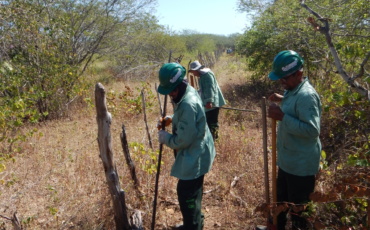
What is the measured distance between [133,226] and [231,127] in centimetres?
364

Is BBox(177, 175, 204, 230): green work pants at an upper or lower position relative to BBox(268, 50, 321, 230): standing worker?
lower

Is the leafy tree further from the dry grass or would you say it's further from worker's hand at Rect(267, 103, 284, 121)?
worker's hand at Rect(267, 103, 284, 121)

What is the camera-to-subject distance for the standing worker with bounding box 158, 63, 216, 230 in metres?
2.30

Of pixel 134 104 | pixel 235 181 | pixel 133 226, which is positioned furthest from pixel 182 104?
pixel 134 104

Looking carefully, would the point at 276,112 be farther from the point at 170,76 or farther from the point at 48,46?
the point at 48,46

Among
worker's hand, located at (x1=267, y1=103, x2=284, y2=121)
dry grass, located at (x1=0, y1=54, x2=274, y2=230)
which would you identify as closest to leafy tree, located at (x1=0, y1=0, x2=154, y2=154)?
dry grass, located at (x1=0, y1=54, x2=274, y2=230)

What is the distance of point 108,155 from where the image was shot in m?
2.67

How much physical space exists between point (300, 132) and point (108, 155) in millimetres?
1542

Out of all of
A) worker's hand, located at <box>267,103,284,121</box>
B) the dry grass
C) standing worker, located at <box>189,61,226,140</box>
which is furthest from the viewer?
standing worker, located at <box>189,61,226,140</box>

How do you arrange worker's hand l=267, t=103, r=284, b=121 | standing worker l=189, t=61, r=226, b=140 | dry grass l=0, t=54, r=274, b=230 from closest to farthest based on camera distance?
worker's hand l=267, t=103, r=284, b=121, dry grass l=0, t=54, r=274, b=230, standing worker l=189, t=61, r=226, b=140

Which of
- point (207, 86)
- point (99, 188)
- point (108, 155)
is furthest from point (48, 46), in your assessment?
point (108, 155)

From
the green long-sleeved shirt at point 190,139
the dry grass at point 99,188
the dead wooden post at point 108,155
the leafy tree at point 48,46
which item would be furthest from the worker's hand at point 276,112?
the leafy tree at point 48,46

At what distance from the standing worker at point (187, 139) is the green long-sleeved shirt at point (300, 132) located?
0.58m

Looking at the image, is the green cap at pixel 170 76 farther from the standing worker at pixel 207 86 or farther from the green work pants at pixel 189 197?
the standing worker at pixel 207 86
